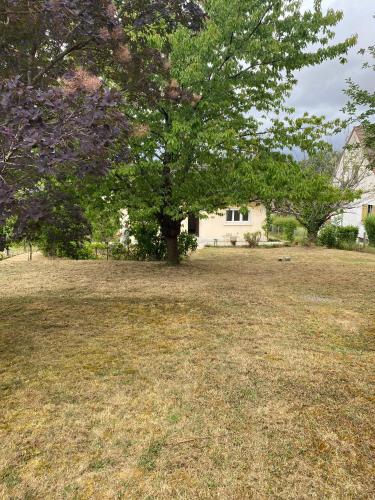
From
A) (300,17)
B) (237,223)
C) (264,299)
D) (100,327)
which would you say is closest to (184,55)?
(300,17)

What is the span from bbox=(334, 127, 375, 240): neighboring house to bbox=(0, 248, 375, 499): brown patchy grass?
60.5ft

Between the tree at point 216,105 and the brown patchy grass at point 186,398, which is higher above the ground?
the tree at point 216,105

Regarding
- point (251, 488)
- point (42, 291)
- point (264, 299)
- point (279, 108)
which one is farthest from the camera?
point (279, 108)

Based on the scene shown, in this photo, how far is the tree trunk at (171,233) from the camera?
42.2 ft

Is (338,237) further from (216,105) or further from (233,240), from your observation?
(216,105)

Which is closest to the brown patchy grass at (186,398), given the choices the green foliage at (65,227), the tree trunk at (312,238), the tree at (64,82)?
the green foliage at (65,227)

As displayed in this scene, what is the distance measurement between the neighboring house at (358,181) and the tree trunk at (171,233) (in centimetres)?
1403

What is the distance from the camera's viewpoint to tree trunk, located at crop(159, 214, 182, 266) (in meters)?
12.9

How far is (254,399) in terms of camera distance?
13.4 feet

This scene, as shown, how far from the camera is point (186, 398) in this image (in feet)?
13.5

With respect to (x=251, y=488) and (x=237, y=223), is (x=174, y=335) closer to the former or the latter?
(x=251, y=488)

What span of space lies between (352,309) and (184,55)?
7.59 m

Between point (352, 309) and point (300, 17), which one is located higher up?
point (300, 17)

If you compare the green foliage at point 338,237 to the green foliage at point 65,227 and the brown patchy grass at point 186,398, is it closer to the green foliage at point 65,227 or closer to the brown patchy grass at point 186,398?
the brown patchy grass at point 186,398
